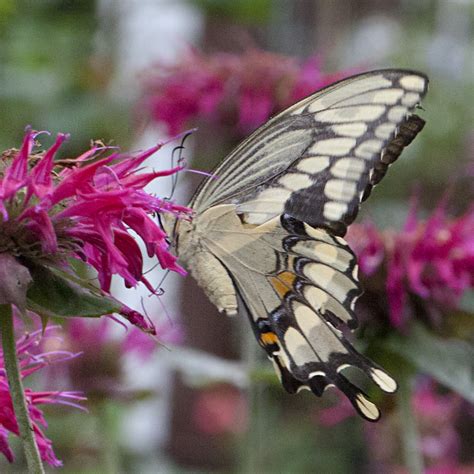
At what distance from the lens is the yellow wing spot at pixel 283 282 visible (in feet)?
3.19

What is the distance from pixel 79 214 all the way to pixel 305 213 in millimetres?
302

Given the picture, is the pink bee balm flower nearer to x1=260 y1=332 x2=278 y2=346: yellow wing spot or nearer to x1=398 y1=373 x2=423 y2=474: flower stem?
x1=260 y1=332 x2=278 y2=346: yellow wing spot

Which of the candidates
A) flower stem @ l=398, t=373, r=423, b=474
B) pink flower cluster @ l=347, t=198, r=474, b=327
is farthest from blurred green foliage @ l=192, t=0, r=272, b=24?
flower stem @ l=398, t=373, r=423, b=474

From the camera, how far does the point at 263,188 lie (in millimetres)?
946

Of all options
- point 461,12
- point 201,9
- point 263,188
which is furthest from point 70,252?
point 461,12

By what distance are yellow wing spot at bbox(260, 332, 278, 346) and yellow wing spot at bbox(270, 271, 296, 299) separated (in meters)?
0.05

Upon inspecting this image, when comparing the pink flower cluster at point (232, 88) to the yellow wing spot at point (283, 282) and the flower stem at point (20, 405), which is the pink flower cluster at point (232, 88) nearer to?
the yellow wing spot at point (283, 282)

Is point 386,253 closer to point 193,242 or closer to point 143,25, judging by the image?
point 193,242

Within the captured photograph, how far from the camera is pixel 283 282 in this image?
3.21 ft

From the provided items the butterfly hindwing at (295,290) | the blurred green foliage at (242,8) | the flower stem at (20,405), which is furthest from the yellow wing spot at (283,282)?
the blurred green foliage at (242,8)

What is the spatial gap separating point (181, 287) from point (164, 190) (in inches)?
17.9

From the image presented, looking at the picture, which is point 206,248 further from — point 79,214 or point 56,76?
point 56,76

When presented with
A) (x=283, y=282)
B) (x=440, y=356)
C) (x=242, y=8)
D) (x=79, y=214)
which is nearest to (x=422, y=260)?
(x=440, y=356)

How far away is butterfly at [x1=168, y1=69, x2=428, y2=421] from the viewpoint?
0.91m
